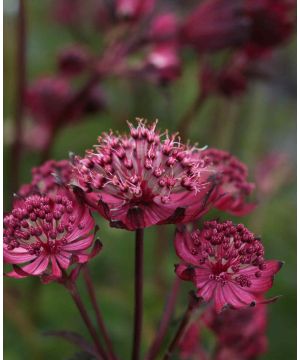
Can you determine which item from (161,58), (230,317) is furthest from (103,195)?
(161,58)

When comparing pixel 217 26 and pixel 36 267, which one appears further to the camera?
pixel 217 26

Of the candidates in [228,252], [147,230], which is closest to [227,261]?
[228,252]

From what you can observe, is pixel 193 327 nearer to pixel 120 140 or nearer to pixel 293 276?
pixel 120 140

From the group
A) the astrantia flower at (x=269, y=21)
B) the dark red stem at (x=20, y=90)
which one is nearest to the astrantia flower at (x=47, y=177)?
the dark red stem at (x=20, y=90)

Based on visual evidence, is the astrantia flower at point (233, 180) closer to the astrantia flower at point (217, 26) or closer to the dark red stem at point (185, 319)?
the dark red stem at point (185, 319)

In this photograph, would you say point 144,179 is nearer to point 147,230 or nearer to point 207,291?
point 207,291

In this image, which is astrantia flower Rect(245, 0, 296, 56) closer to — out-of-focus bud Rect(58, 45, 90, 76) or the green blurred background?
the green blurred background

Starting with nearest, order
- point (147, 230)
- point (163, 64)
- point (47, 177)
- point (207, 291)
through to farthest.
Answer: point (207, 291)
point (47, 177)
point (163, 64)
point (147, 230)

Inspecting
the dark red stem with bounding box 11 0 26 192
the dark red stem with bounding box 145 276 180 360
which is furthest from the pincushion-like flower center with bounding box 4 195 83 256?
the dark red stem with bounding box 11 0 26 192
